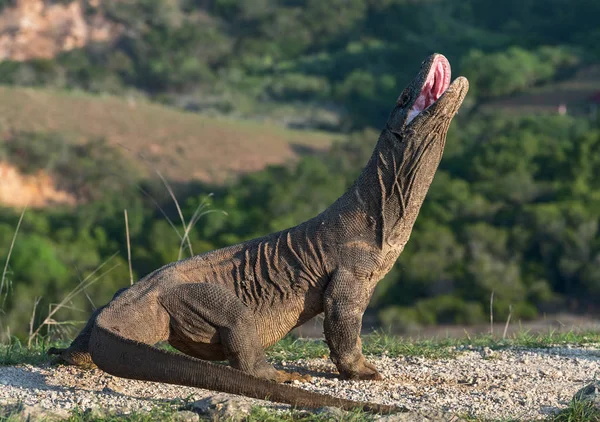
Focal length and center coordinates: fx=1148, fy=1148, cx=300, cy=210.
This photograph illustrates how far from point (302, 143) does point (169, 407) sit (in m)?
59.8

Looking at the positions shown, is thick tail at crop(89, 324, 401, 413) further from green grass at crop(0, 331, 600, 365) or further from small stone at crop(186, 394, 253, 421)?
green grass at crop(0, 331, 600, 365)

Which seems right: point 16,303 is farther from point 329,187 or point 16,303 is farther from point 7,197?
point 7,197

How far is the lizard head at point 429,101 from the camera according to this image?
270 inches

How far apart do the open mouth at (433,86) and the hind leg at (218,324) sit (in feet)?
5.13

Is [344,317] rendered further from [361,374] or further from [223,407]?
[223,407]

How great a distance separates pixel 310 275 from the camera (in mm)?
7012

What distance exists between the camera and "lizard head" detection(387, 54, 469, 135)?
6848 mm

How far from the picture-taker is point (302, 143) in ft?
215

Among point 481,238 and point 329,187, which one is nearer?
point 481,238

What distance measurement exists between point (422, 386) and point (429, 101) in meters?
1.74

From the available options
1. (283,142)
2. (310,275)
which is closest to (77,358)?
(310,275)

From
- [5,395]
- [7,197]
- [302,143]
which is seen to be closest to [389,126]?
[5,395]

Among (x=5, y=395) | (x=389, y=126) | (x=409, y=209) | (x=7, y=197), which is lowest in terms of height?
(x=7, y=197)

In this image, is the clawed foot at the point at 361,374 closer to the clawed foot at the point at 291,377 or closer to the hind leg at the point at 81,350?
the clawed foot at the point at 291,377
